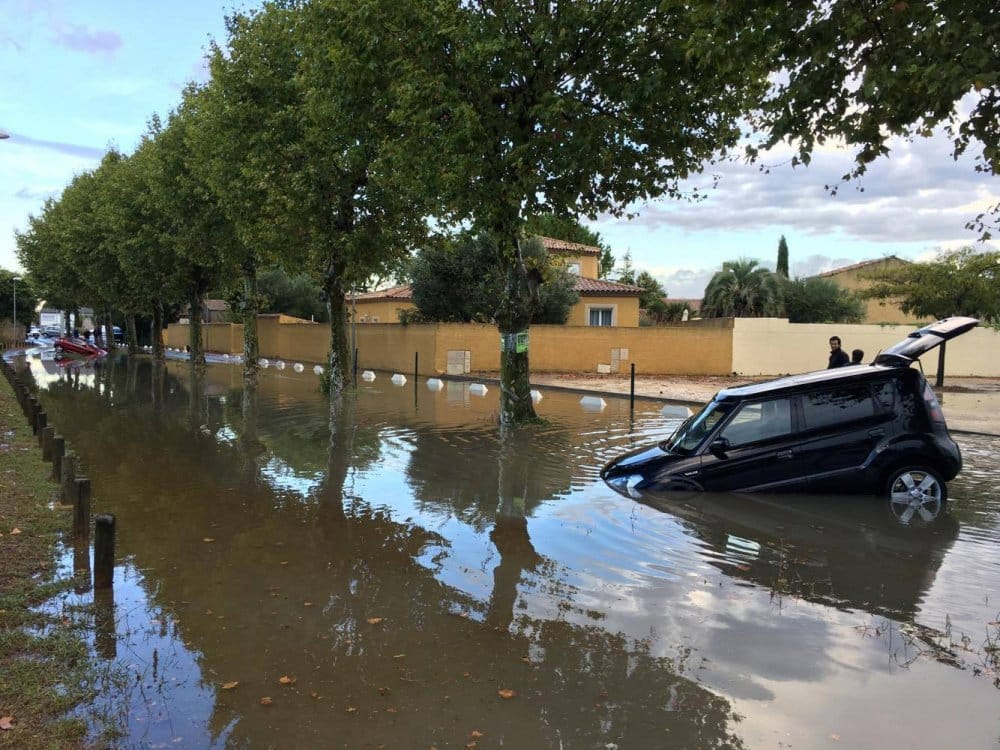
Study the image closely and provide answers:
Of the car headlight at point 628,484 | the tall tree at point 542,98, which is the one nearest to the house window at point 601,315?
the tall tree at point 542,98

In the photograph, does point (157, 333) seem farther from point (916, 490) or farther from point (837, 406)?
point (916, 490)

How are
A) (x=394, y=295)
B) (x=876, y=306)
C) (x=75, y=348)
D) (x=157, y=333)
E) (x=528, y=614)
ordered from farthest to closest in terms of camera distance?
(x=876, y=306), (x=394, y=295), (x=75, y=348), (x=157, y=333), (x=528, y=614)

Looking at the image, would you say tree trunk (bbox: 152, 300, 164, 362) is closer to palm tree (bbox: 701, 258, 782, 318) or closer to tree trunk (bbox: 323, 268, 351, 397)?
tree trunk (bbox: 323, 268, 351, 397)

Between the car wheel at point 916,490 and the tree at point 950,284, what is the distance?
927 inches

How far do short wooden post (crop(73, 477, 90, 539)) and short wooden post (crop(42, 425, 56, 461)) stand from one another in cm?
401

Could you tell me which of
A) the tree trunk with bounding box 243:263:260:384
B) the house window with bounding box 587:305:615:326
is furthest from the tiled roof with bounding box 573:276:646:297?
the tree trunk with bounding box 243:263:260:384

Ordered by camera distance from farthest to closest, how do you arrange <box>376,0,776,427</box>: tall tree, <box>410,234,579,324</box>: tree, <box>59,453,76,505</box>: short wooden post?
<box>410,234,579,324</box>: tree < <box>376,0,776,427</box>: tall tree < <box>59,453,76,505</box>: short wooden post

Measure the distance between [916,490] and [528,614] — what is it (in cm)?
506

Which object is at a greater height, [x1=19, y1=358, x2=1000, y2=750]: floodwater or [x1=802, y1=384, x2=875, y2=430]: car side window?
[x1=802, y1=384, x2=875, y2=430]: car side window

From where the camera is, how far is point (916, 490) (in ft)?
26.2

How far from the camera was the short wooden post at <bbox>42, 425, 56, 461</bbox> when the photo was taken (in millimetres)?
9875

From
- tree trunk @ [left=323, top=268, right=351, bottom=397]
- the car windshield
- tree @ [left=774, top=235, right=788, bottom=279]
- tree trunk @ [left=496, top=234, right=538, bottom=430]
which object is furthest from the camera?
tree @ [left=774, top=235, right=788, bottom=279]

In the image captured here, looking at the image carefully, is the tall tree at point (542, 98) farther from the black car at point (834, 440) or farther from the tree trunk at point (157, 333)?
the tree trunk at point (157, 333)

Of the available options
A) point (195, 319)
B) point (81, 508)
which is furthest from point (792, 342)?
point (81, 508)
